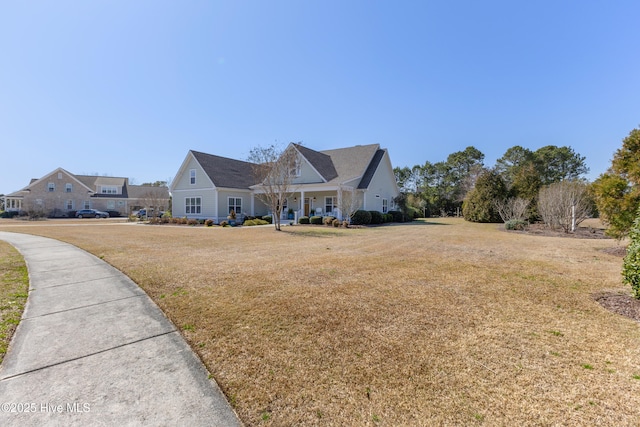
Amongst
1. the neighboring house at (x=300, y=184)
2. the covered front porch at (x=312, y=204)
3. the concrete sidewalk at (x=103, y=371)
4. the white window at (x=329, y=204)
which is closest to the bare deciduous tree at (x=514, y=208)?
the neighboring house at (x=300, y=184)

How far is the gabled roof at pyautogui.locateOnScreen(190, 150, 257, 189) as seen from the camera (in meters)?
25.9

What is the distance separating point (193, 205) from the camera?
27.3 metres

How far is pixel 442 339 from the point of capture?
3400mm

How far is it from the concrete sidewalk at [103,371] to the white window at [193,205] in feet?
76.0

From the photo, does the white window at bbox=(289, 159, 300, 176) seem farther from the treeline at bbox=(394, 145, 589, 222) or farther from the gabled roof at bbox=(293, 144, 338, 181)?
the treeline at bbox=(394, 145, 589, 222)

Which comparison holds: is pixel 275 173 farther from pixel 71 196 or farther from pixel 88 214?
pixel 71 196

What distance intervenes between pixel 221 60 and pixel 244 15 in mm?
3198

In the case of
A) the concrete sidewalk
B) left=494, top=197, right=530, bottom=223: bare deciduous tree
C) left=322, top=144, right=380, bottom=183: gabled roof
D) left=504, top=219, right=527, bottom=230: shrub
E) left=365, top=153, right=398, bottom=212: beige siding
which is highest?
left=322, top=144, right=380, bottom=183: gabled roof

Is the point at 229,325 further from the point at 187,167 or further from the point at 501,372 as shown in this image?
the point at 187,167

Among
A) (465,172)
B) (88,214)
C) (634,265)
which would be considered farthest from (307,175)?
(88,214)

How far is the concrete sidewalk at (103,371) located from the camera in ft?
7.09

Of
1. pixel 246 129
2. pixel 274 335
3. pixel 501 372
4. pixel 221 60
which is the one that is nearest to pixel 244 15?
pixel 221 60

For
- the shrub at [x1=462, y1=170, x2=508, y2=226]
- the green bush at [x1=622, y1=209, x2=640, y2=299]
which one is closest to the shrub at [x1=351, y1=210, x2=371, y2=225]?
the shrub at [x1=462, y1=170, x2=508, y2=226]

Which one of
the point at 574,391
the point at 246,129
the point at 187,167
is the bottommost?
the point at 574,391
